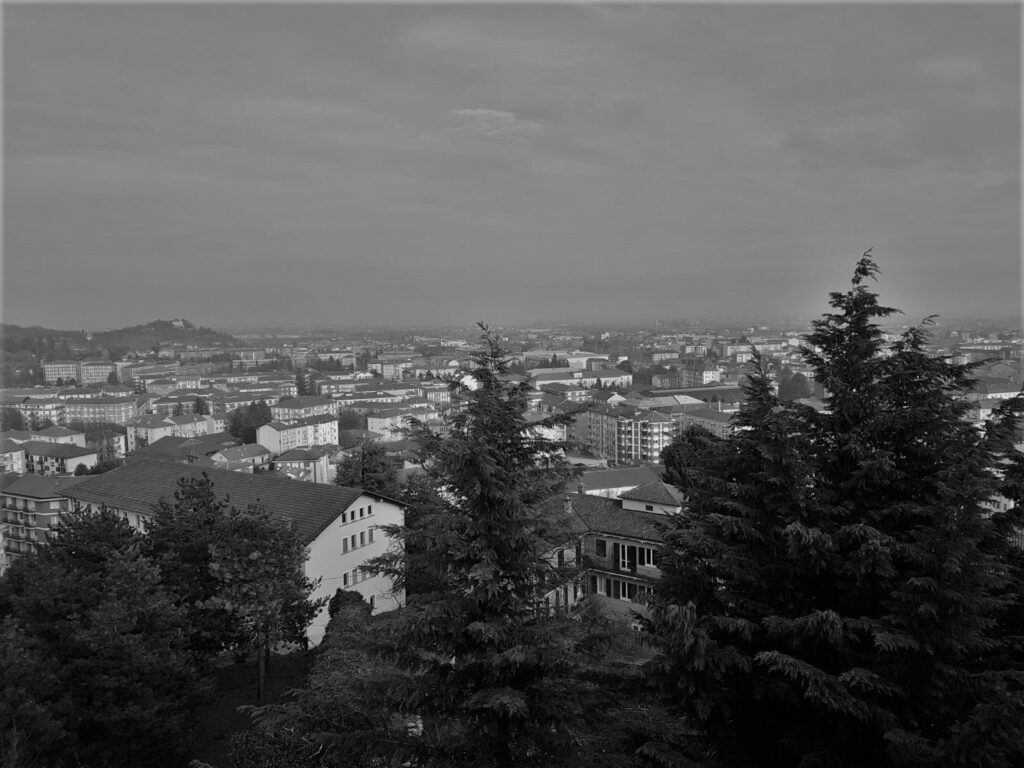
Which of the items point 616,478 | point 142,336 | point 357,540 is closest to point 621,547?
point 357,540

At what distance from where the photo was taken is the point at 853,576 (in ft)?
22.6

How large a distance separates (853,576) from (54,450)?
54156 mm

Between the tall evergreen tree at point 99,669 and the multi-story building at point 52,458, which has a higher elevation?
the tall evergreen tree at point 99,669

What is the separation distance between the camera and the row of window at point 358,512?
17156mm

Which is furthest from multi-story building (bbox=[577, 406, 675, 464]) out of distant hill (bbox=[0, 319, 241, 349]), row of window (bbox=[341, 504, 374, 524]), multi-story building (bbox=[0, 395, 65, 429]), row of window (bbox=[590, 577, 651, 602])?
distant hill (bbox=[0, 319, 241, 349])

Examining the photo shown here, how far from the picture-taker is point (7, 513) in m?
30.9

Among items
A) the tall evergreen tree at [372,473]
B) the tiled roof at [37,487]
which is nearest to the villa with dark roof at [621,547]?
the tall evergreen tree at [372,473]

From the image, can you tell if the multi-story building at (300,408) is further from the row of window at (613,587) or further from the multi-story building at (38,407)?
the row of window at (613,587)

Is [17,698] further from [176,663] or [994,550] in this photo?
[994,550]

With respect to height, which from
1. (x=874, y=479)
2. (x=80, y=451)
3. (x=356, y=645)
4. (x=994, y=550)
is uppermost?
(x=874, y=479)

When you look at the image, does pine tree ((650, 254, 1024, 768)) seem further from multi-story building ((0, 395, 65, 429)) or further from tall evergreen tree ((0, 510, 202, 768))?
multi-story building ((0, 395, 65, 429))

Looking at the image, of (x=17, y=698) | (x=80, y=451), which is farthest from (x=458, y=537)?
(x=80, y=451)

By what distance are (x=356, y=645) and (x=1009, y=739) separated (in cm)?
554

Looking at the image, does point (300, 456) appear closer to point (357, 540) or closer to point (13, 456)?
point (13, 456)
